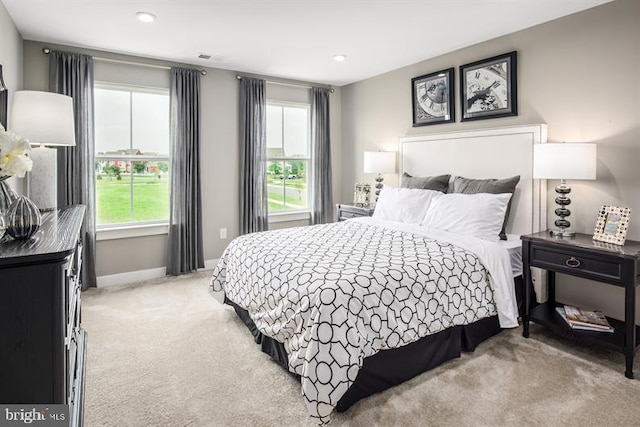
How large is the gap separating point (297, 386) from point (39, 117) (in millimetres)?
2351

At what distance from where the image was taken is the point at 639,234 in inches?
110

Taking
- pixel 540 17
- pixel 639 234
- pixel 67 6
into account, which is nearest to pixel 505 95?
pixel 540 17

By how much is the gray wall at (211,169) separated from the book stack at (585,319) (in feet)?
11.8

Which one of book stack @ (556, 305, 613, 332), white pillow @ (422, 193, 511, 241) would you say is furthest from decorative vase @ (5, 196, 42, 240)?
book stack @ (556, 305, 613, 332)

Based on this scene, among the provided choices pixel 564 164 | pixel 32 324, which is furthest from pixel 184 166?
pixel 564 164

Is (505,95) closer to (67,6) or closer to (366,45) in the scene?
(366,45)

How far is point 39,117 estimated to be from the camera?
98.3 inches

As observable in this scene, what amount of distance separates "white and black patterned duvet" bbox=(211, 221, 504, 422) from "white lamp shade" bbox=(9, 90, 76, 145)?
146 cm

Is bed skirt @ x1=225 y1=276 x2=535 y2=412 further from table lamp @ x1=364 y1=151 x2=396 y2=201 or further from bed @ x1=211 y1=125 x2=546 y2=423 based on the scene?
table lamp @ x1=364 y1=151 x2=396 y2=201

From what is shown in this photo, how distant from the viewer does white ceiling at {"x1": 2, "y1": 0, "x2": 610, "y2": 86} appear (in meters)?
2.90

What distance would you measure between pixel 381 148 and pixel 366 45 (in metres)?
1.49

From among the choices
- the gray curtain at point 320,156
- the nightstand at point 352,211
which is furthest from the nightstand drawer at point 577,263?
the gray curtain at point 320,156

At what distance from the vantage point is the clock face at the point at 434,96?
4111mm

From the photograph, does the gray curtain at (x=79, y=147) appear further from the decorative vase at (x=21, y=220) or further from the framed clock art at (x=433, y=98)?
the framed clock art at (x=433, y=98)
